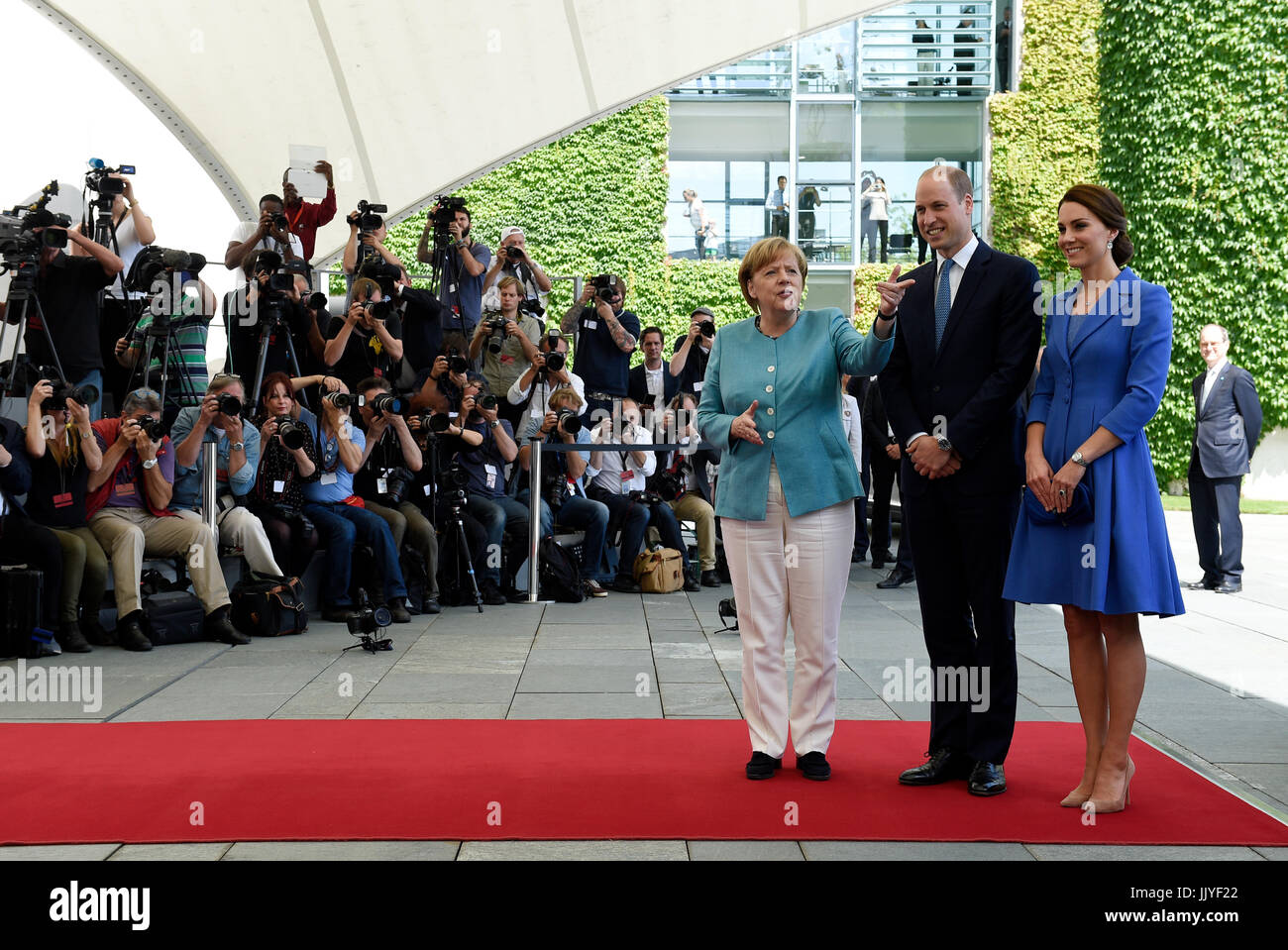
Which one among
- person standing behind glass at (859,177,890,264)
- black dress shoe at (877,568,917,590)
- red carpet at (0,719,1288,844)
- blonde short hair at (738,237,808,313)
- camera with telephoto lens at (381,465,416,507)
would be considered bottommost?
black dress shoe at (877,568,917,590)

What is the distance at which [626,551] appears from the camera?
945 cm

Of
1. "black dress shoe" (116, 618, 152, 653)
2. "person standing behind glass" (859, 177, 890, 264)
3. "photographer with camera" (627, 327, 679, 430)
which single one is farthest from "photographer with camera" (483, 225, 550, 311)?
"person standing behind glass" (859, 177, 890, 264)

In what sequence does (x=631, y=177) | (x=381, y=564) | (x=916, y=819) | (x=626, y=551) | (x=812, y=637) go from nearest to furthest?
(x=916, y=819)
(x=812, y=637)
(x=381, y=564)
(x=626, y=551)
(x=631, y=177)

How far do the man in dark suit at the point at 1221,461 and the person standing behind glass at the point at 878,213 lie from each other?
11791 mm

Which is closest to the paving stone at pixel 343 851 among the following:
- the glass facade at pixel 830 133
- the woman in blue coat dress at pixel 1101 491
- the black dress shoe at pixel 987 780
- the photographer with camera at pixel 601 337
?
the black dress shoe at pixel 987 780

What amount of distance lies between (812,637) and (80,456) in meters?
4.48

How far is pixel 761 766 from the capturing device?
4.06 m

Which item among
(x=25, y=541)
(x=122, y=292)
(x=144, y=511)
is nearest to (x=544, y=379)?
(x=122, y=292)

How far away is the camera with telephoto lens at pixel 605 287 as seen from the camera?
402 inches

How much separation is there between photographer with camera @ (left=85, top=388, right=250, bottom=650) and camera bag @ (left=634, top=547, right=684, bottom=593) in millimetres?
3135

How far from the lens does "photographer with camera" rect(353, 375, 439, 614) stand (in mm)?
8031

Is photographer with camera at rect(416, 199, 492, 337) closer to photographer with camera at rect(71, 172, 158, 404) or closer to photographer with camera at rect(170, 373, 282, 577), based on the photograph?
photographer with camera at rect(71, 172, 158, 404)
